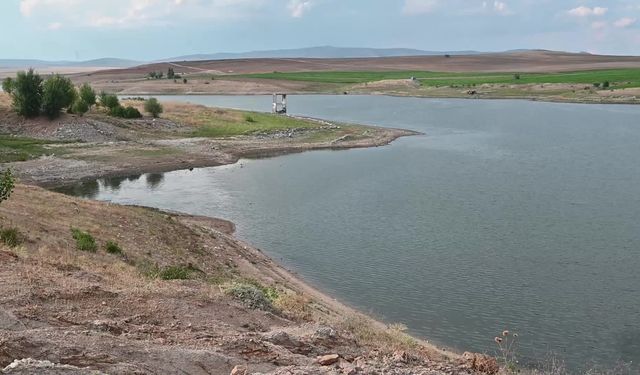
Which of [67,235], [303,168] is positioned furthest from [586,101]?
[67,235]

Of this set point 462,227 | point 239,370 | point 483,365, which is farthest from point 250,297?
Answer: point 462,227

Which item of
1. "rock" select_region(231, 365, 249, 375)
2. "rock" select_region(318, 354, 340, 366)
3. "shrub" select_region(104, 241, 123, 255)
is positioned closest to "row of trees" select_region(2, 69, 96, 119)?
"shrub" select_region(104, 241, 123, 255)

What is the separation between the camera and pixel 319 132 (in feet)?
183

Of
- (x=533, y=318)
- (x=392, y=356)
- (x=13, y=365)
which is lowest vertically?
(x=533, y=318)

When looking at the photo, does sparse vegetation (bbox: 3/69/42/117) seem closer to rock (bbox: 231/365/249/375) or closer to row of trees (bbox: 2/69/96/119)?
row of trees (bbox: 2/69/96/119)

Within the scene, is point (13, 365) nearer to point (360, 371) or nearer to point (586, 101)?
point (360, 371)

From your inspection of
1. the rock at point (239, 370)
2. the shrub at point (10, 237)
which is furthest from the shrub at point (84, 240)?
the rock at point (239, 370)

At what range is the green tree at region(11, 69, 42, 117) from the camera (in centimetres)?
4731

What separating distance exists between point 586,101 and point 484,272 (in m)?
71.2

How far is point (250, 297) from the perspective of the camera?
11586mm

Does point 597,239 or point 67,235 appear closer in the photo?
point 67,235

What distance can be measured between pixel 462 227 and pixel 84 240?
14670 mm

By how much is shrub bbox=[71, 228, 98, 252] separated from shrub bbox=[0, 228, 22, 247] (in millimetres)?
1428

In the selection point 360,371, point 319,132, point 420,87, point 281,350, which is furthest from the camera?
point 420,87
